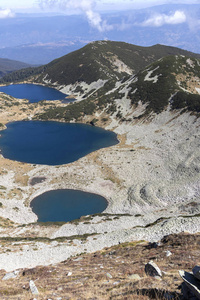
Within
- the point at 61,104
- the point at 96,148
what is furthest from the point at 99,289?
the point at 61,104

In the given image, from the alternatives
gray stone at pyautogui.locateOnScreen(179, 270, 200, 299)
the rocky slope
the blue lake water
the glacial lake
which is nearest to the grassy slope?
the rocky slope

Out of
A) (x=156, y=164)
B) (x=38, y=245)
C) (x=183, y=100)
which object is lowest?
(x=38, y=245)

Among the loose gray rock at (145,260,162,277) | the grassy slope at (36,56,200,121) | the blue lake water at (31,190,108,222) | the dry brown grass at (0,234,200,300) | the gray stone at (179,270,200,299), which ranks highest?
the grassy slope at (36,56,200,121)

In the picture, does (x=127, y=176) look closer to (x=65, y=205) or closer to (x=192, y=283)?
(x=65, y=205)

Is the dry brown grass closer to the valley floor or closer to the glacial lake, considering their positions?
the valley floor

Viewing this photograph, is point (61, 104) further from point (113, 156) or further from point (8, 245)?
point (8, 245)

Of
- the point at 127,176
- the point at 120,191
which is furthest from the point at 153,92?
the point at 120,191
